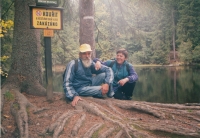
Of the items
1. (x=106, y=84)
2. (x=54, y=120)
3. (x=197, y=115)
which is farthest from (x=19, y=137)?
(x=197, y=115)

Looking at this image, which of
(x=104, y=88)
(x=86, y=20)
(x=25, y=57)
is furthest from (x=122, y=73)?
(x=25, y=57)

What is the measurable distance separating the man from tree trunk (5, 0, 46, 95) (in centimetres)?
115

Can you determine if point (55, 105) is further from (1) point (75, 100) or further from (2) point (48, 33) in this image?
(2) point (48, 33)

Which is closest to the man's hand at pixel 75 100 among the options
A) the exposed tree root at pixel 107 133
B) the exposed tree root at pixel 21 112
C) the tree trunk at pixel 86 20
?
the exposed tree root at pixel 21 112

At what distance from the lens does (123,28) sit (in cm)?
937

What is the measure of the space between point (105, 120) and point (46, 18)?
8.02 feet

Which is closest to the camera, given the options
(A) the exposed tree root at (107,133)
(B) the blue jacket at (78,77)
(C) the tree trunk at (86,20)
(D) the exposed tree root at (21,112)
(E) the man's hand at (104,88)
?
(A) the exposed tree root at (107,133)

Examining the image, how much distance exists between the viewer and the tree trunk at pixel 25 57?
20.0 feet

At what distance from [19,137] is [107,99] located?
2092 millimetres

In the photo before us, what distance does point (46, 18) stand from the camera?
5.27m

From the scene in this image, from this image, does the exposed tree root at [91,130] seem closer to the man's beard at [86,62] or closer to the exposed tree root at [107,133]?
the exposed tree root at [107,133]

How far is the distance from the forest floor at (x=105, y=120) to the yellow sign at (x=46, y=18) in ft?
5.42

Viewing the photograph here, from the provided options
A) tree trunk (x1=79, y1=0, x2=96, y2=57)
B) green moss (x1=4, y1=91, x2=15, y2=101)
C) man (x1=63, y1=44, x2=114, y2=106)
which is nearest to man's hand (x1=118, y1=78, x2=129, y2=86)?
man (x1=63, y1=44, x2=114, y2=106)

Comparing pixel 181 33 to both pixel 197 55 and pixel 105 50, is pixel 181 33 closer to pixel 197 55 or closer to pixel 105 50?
pixel 197 55
